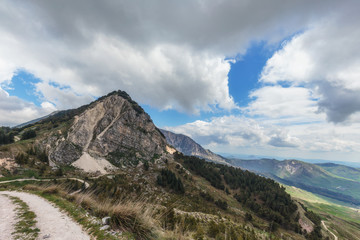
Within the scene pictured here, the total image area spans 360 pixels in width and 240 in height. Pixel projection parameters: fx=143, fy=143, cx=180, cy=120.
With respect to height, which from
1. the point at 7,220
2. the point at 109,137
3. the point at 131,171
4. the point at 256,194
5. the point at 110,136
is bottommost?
the point at 256,194

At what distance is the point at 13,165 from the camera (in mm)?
43750

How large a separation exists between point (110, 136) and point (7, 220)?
9691 cm

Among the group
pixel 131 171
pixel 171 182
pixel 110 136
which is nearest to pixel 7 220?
pixel 171 182

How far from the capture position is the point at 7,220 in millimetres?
8062

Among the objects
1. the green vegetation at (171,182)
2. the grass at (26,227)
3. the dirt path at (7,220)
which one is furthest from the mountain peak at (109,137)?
the grass at (26,227)

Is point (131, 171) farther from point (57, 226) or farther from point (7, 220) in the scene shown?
point (57, 226)

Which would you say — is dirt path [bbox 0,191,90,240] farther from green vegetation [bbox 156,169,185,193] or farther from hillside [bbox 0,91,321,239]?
green vegetation [bbox 156,169,185,193]

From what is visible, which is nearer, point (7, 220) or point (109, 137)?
point (7, 220)

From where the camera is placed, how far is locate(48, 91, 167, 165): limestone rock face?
77438 millimetres

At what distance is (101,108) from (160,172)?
2851 inches

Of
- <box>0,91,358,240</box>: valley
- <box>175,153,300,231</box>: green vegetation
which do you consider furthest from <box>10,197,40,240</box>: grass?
<box>175,153,300,231</box>: green vegetation

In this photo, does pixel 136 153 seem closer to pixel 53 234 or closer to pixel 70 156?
pixel 70 156

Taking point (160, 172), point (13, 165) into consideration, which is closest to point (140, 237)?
point (13, 165)

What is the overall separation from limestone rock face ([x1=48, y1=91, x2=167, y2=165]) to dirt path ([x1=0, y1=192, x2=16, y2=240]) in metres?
73.0
